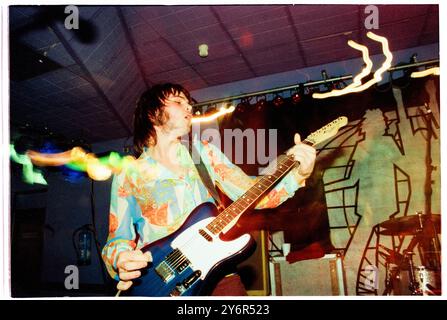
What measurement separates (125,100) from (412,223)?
281cm

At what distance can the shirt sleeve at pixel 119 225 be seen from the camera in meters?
2.05

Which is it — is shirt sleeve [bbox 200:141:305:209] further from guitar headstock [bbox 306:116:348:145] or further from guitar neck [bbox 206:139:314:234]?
guitar headstock [bbox 306:116:348:145]

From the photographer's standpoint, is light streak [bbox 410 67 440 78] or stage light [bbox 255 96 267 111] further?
stage light [bbox 255 96 267 111]

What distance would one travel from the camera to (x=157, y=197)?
2219 mm

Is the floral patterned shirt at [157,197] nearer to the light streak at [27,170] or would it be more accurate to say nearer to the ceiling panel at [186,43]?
the ceiling panel at [186,43]

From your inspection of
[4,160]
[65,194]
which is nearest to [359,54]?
[4,160]

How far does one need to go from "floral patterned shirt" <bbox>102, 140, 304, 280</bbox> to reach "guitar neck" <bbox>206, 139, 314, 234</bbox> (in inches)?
2.7

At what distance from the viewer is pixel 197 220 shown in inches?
79.9

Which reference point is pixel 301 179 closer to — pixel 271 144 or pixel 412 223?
pixel 271 144

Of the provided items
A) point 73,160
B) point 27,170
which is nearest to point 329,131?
point 73,160

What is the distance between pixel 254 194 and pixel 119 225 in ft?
3.05

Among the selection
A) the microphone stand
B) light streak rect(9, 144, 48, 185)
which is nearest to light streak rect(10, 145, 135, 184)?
light streak rect(9, 144, 48, 185)

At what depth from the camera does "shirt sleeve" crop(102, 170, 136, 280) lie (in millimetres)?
→ 2051

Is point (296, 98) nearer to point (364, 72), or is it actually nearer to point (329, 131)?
point (364, 72)
